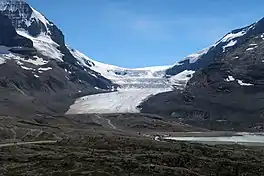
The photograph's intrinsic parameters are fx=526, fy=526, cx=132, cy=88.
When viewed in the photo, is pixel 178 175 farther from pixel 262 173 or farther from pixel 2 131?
pixel 2 131

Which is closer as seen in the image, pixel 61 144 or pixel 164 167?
pixel 164 167

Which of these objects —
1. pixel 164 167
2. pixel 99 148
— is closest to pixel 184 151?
pixel 99 148

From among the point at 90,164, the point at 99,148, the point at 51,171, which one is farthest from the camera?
the point at 99,148

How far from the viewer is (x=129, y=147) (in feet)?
469

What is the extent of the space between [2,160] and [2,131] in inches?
2902

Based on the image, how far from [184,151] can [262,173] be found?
30322 mm

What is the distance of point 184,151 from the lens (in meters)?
140

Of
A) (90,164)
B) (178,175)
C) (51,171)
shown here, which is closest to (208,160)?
(178,175)

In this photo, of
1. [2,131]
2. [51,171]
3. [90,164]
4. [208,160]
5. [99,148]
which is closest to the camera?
[51,171]

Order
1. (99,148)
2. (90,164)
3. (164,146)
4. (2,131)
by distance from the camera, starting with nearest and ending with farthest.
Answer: (90,164) → (99,148) → (164,146) → (2,131)

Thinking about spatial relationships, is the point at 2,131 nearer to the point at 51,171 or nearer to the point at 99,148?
the point at 99,148

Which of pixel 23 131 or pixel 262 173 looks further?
pixel 23 131

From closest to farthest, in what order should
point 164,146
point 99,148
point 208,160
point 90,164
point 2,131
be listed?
point 90,164 → point 208,160 → point 99,148 → point 164,146 → point 2,131

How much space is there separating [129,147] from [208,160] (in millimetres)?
26694
